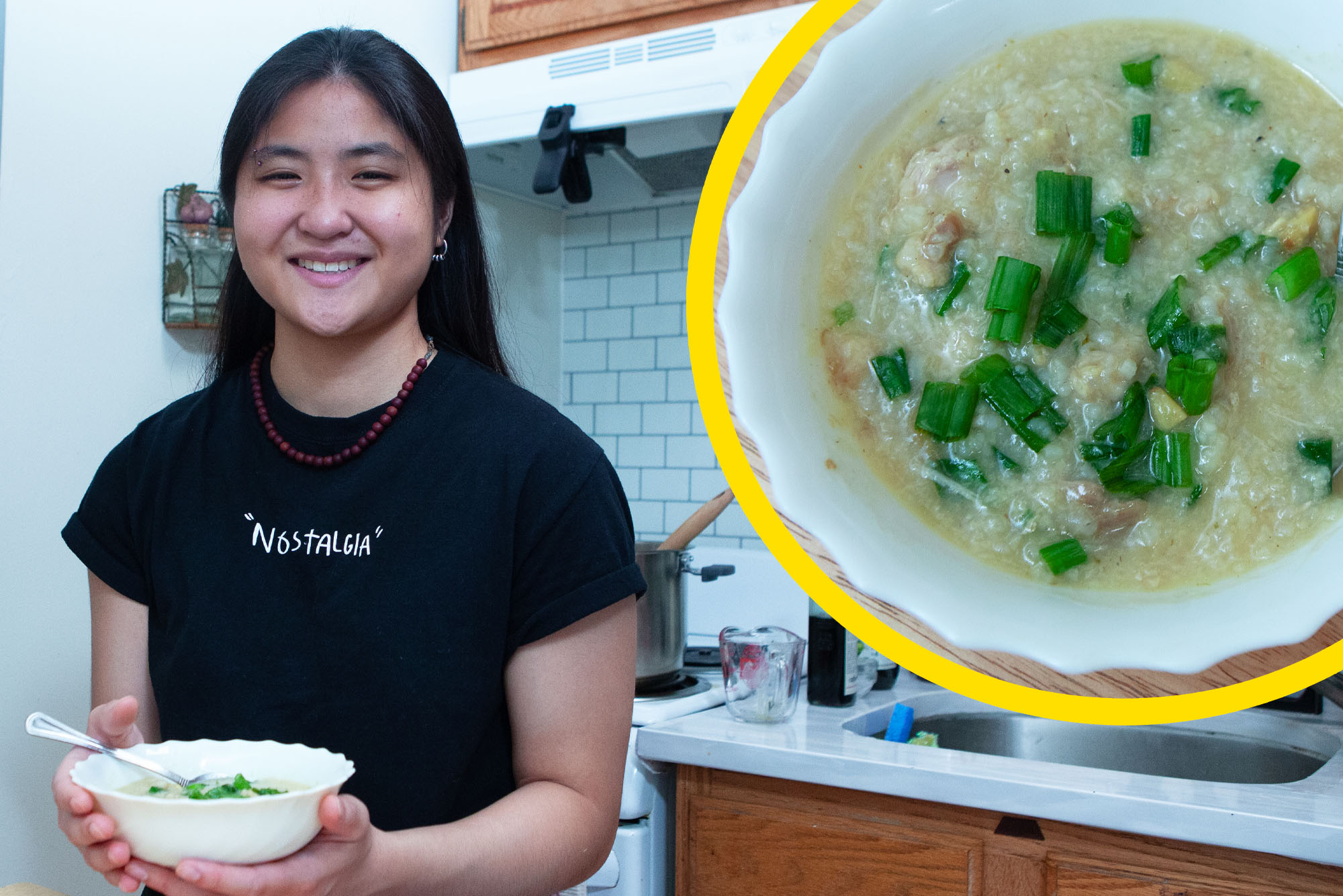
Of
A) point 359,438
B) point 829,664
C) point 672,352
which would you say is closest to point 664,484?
point 672,352

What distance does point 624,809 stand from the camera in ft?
5.81

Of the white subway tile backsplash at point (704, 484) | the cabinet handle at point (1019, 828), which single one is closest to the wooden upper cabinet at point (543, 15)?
the white subway tile backsplash at point (704, 484)

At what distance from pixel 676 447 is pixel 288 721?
1.74 m

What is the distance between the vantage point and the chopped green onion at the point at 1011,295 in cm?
52

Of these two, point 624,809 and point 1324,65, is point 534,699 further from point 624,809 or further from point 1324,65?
point 624,809

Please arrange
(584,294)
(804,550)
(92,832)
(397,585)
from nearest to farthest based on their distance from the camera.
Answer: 1. (804,550)
2. (92,832)
3. (397,585)
4. (584,294)

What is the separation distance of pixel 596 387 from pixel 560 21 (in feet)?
3.06

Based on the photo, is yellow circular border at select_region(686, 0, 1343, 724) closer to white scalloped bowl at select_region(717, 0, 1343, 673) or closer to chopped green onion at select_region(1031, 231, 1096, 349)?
white scalloped bowl at select_region(717, 0, 1343, 673)

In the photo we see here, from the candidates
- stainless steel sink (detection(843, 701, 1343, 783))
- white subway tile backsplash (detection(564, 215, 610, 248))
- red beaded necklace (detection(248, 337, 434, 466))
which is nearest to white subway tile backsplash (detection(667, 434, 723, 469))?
white subway tile backsplash (detection(564, 215, 610, 248))

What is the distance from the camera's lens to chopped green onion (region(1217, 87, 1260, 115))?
0.53 meters

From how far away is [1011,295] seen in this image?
53 cm

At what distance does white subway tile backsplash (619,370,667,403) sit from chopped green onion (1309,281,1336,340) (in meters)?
2.20

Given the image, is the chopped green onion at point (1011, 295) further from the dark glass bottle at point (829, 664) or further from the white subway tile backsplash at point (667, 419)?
Result: the white subway tile backsplash at point (667, 419)

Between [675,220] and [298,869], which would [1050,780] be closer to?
[298,869]
